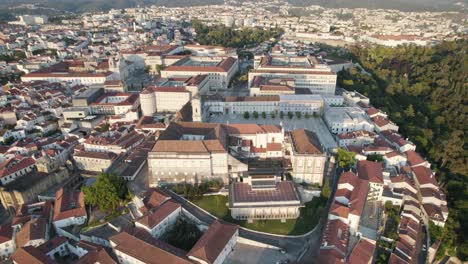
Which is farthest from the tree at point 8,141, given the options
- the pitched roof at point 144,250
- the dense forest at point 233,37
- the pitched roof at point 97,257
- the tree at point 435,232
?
the dense forest at point 233,37

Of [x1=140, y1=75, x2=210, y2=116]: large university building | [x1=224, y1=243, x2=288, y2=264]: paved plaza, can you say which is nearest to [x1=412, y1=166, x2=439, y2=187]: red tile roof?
[x1=224, y1=243, x2=288, y2=264]: paved plaza

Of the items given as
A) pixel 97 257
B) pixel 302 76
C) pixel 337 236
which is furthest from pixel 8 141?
pixel 302 76

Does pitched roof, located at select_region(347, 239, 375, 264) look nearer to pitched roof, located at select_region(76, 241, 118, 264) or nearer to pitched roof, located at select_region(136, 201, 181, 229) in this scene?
pitched roof, located at select_region(136, 201, 181, 229)

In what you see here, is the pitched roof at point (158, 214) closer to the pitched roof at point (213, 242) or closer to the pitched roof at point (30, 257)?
the pitched roof at point (213, 242)

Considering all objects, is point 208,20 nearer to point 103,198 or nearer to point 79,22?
point 79,22

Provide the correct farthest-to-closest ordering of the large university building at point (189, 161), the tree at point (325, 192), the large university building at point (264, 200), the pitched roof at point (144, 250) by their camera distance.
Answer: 1. the large university building at point (189, 161)
2. the tree at point (325, 192)
3. the large university building at point (264, 200)
4. the pitched roof at point (144, 250)

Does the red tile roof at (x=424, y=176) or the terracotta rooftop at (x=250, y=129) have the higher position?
the terracotta rooftop at (x=250, y=129)

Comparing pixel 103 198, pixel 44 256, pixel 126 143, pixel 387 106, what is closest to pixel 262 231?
pixel 103 198
